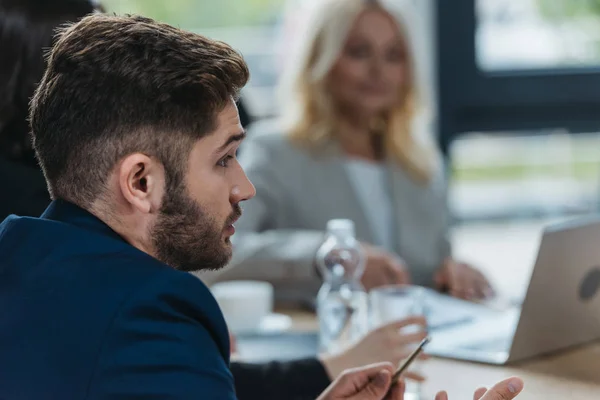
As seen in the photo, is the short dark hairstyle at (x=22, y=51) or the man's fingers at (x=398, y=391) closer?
the man's fingers at (x=398, y=391)

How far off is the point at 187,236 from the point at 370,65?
171 cm

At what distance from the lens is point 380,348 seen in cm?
150

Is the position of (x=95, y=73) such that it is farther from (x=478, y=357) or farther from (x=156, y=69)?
(x=478, y=357)

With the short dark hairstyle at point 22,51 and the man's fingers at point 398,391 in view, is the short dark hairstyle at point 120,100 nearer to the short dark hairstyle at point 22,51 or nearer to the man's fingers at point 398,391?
the man's fingers at point 398,391

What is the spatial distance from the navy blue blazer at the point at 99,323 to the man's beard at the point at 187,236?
0.19 feet

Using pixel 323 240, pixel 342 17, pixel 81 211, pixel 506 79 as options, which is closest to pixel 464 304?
pixel 323 240

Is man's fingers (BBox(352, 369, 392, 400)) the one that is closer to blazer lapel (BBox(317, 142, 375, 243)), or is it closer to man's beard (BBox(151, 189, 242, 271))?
man's beard (BBox(151, 189, 242, 271))

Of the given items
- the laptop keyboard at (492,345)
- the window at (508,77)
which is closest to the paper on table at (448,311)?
the laptop keyboard at (492,345)

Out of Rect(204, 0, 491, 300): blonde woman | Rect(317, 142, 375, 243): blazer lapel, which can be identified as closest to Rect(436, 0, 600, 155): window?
Rect(204, 0, 491, 300): blonde woman

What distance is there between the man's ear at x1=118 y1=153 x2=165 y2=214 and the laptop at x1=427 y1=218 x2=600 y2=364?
800 mm

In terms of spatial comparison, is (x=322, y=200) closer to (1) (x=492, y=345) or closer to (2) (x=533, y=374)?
(1) (x=492, y=345)

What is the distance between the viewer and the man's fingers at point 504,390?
3.68 feet

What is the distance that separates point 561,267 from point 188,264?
810 mm

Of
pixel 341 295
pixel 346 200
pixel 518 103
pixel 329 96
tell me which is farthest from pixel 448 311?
pixel 518 103
